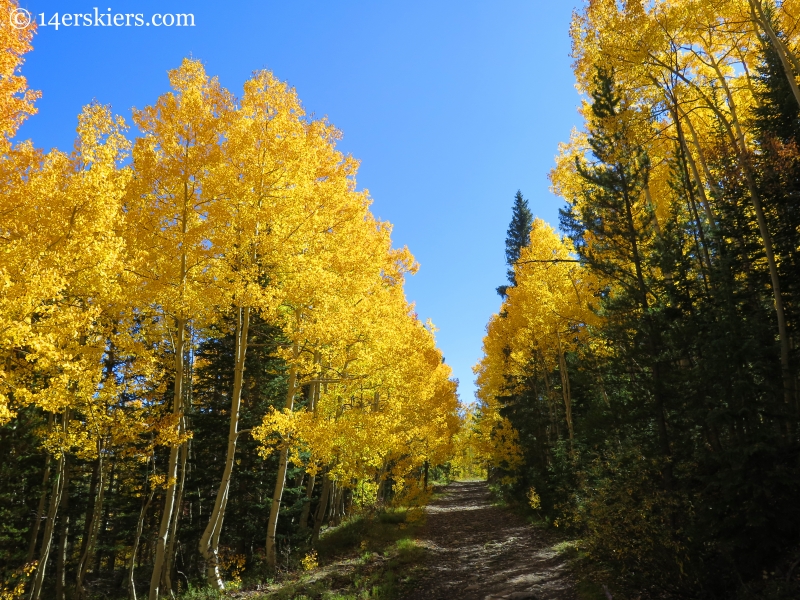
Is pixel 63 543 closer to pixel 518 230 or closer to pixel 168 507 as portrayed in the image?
pixel 168 507

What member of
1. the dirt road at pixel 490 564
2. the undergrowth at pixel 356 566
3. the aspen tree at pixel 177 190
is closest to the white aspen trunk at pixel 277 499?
the undergrowth at pixel 356 566

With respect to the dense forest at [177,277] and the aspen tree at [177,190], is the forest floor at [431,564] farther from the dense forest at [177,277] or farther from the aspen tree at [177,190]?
the aspen tree at [177,190]

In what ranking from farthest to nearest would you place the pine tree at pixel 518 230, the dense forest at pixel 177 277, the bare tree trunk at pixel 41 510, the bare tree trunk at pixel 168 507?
the pine tree at pixel 518 230
the bare tree trunk at pixel 41 510
the bare tree trunk at pixel 168 507
the dense forest at pixel 177 277

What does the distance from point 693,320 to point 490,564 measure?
7349mm

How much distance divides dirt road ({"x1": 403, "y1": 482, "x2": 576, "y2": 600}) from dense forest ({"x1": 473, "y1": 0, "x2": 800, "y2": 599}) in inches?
36.6

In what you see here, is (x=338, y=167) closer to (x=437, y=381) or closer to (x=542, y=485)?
(x=542, y=485)

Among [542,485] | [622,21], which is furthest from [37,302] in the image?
[542,485]

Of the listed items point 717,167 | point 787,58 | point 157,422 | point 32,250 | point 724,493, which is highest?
point 787,58

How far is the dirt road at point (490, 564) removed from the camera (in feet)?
27.1

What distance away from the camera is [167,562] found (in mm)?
12156

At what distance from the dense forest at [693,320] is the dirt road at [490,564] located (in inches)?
36.6

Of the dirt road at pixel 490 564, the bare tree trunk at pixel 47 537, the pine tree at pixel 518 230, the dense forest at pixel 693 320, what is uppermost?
the pine tree at pixel 518 230

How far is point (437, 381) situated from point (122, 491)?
1572 cm

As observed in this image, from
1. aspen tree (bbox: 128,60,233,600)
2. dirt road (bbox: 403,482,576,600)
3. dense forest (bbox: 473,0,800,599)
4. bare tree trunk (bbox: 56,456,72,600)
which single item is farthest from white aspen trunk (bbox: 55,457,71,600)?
dense forest (bbox: 473,0,800,599)
